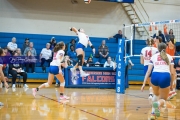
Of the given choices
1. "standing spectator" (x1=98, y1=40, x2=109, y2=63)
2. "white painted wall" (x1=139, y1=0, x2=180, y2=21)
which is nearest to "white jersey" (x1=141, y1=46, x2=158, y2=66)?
"standing spectator" (x1=98, y1=40, x2=109, y2=63)

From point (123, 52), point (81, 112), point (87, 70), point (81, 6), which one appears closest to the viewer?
point (81, 112)

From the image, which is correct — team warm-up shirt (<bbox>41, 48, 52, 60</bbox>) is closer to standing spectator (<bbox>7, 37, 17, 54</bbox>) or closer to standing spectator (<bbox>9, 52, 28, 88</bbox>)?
standing spectator (<bbox>7, 37, 17, 54</bbox>)

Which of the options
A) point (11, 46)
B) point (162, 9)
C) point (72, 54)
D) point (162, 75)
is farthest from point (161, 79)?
point (162, 9)

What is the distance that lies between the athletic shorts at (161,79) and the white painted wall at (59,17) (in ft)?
47.1

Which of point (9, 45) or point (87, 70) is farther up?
point (9, 45)

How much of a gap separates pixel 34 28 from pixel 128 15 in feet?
21.2

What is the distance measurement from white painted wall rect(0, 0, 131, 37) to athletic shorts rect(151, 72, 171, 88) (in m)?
14.3

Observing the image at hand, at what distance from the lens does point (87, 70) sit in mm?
14219

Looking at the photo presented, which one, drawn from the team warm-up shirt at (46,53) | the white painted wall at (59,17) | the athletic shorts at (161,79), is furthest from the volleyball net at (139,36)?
the athletic shorts at (161,79)

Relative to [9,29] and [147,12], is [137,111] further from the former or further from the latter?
[147,12]

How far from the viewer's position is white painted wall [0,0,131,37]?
19.0 m

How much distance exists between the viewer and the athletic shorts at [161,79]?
19.2ft

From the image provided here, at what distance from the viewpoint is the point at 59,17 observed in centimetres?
2002

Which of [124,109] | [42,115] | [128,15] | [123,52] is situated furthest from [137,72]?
[42,115]
